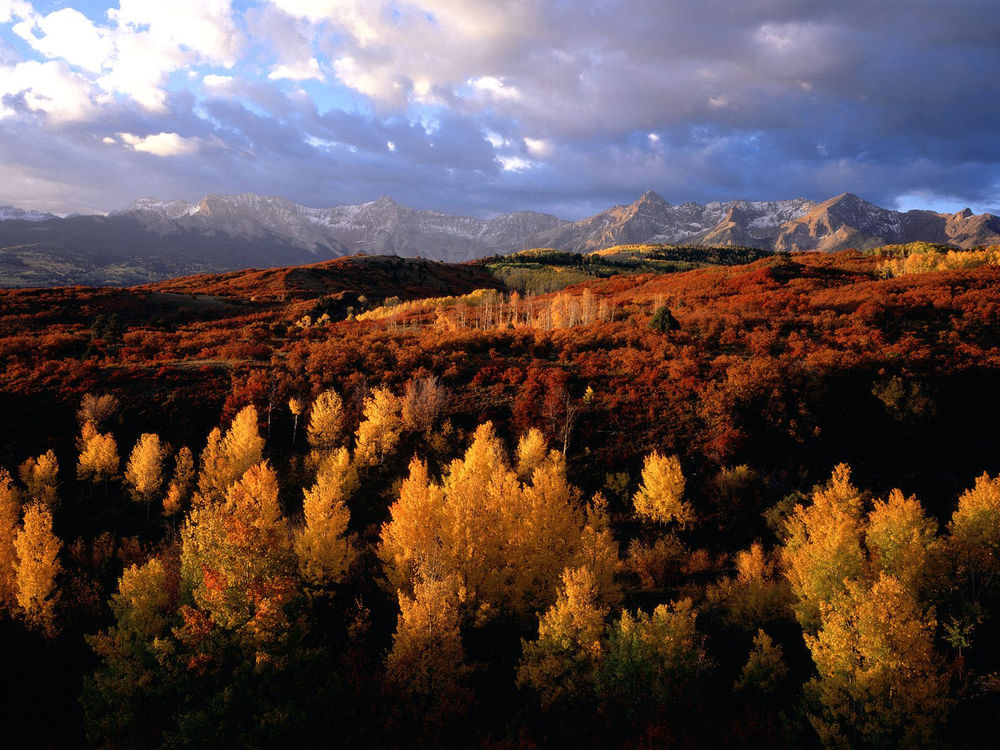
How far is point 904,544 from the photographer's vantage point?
25750 mm

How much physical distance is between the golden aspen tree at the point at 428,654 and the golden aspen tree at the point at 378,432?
685 inches

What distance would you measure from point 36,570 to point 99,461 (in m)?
12.3

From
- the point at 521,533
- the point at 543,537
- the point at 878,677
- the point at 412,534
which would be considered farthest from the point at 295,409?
the point at 878,677

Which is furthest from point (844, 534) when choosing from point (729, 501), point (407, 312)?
point (407, 312)

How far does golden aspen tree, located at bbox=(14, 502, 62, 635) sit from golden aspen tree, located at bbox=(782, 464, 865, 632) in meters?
41.0

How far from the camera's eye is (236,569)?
19547 mm

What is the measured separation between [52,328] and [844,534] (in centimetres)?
9737

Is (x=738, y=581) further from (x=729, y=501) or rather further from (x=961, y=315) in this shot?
(x=961, y=315)

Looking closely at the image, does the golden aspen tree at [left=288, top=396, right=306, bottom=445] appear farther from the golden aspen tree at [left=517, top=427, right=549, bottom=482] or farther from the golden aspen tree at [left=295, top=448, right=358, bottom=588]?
the golden aspen tree at [left=517, top=427, right=549, bottom=482]

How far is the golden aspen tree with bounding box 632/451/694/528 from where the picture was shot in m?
32.5

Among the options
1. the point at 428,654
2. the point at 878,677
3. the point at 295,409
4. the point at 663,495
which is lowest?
the point at 428,654

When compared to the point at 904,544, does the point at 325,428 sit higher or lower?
higher

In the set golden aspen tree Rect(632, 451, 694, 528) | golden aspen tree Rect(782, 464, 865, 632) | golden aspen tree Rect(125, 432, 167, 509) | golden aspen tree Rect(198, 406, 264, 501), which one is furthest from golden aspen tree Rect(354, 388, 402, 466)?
golden aspen tree Rect(782, 464, 865, 632)

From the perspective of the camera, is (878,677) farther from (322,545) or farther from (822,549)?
(322,545)
